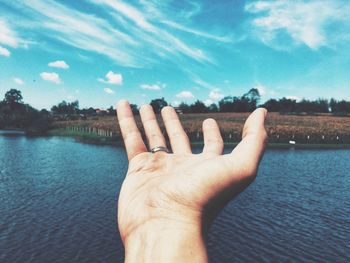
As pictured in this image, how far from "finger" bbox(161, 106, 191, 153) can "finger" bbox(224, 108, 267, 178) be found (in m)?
1.67

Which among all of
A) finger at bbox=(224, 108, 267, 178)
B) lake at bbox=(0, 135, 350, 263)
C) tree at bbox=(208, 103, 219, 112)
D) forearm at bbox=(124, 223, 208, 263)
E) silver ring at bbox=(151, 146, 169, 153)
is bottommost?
lake at bbox=(0, 135, 350, 263)

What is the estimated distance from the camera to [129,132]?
5828mm

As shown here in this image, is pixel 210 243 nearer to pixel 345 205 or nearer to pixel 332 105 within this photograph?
pixel 345 205

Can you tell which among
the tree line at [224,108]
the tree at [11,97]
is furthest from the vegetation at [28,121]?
the tree at [11,97]

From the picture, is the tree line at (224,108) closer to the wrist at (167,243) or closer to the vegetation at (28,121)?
the vegetation at (28,121)

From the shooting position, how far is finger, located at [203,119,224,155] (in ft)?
16.2

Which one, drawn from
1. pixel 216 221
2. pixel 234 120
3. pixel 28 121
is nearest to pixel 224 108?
pixel 234 120

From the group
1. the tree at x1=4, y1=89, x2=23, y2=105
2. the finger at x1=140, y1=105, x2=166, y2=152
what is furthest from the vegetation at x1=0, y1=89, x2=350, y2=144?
the finger at x1=140, y1=105, x2=166, y2=152

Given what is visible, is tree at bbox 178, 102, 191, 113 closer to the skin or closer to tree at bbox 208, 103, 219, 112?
tree at bbox 208, 103, 219, 112

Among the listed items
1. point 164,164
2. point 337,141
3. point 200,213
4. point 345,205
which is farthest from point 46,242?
point 337,141

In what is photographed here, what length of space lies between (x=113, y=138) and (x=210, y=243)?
47608mm

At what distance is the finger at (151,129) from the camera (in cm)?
598

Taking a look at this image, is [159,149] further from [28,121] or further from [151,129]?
[28,121]

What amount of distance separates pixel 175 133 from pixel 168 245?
2.74 meters
